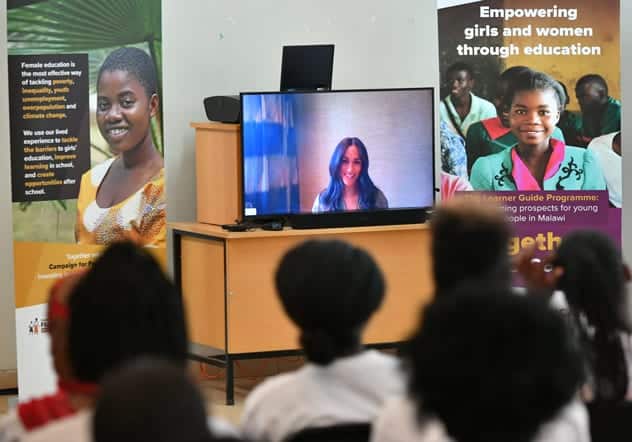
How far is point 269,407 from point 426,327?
42.9 inches

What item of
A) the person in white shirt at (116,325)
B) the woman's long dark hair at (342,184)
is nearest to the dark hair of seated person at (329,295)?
the person in white shirt at (116,325)

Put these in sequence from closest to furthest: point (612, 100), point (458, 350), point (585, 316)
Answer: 1. point (458, 350)
2. point (585, 316)
3. point (612, 100)

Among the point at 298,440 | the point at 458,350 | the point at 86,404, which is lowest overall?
the point at 298,440

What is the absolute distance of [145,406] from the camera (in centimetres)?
132

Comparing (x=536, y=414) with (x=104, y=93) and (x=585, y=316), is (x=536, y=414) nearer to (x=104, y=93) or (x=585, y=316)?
(x=585, y=316)

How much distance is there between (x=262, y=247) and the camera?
6.25m

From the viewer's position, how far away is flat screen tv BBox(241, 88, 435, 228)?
633cm

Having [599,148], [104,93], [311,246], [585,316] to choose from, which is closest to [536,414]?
[311,246]

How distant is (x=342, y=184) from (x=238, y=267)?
2.48 feet

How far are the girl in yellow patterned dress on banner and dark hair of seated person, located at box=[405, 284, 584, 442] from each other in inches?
177

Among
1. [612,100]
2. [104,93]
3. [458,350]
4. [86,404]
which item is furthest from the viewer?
[612,100]

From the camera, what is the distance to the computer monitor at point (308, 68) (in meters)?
6.51

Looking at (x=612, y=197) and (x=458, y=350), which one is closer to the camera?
(x=458, y=350)

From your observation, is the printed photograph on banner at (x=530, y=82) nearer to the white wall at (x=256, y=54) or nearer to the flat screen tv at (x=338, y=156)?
the flat screen tv at (x=338, y=156)
